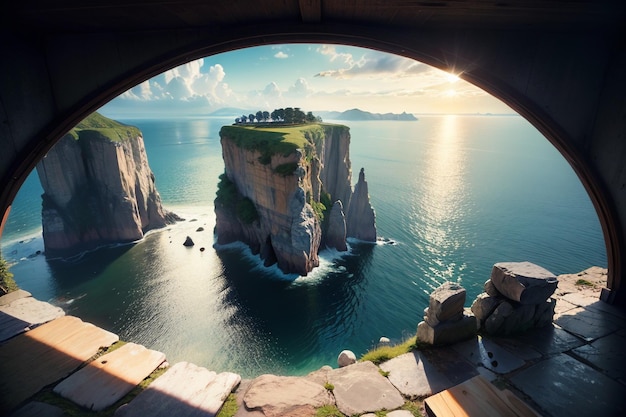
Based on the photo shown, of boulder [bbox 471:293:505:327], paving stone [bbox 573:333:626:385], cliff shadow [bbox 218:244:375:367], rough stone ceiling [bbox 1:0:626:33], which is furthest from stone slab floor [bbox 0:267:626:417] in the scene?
cliff shadow [bbox 218:244:375:367]

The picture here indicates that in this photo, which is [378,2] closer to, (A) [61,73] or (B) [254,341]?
(A) [61,73]

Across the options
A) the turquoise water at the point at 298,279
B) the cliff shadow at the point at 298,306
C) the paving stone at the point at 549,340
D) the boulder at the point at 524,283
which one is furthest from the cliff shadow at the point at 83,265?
the paving stone at the point at 549,340

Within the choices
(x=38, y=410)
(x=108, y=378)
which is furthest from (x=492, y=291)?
(x=38, y=410)

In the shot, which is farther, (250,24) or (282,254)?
(282,254)

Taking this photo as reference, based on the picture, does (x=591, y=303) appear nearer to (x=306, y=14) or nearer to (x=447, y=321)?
(x=447, y=321)

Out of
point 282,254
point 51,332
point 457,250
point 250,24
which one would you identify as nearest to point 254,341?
point 282,254
